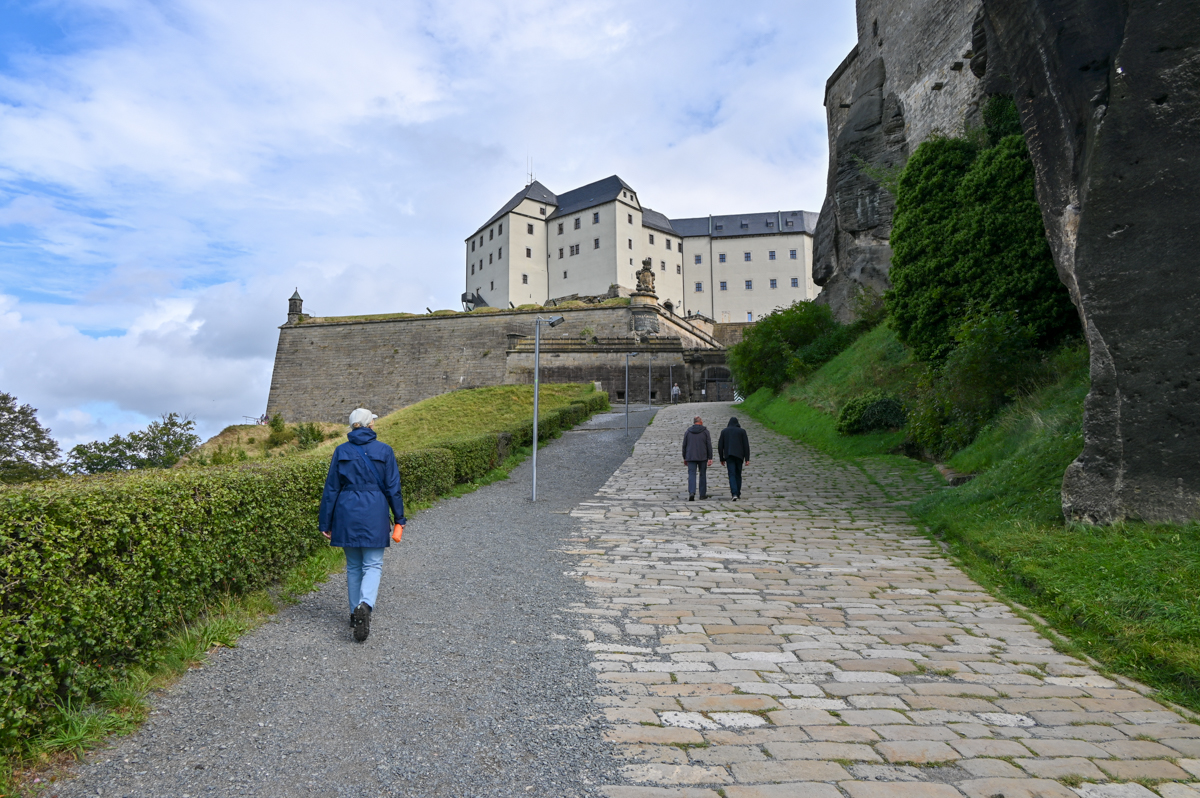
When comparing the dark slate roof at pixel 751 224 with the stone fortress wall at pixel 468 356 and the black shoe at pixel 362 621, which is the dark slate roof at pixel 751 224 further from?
the black shoe at pixel 362 621

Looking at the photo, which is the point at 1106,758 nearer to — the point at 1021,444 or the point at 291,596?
the point at 291,596

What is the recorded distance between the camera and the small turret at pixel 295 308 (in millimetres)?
52938

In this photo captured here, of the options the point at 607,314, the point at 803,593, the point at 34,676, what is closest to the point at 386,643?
the point at 34,676

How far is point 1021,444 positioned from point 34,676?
1120 cm

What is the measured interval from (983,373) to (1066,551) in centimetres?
614

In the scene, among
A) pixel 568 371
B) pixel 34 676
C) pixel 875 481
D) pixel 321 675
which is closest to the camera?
pixel 34 676

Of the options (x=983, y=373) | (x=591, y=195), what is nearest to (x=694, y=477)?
(x=983, y=373)

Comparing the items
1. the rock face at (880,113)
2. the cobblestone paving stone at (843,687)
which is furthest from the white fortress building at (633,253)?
the cobblestone paving stone at (843,687)

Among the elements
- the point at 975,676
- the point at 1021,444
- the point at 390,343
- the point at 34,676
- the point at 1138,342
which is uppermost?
the point at 390,343

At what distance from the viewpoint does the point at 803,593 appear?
6684mm

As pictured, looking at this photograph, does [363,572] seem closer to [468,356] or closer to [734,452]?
[734,452]

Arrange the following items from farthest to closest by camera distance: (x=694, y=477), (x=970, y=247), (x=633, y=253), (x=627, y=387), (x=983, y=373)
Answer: (x=633, y=253) → (x=627, y=387) → (x=970, y=247) → (x=694, y=477) → (x=983, y=373)

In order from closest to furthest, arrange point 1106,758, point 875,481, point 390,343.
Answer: point 1106,758 < point 875,481 < point 390,343

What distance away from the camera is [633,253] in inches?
2537
